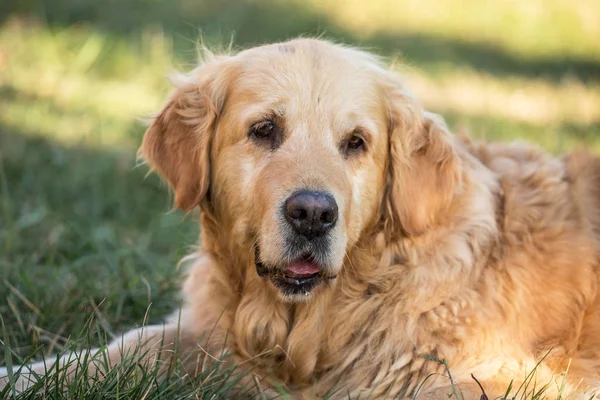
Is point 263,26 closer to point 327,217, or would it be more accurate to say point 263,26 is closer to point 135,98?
point 135,98

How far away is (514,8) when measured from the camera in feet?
48.3

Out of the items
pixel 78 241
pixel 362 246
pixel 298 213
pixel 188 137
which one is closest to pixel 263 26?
pixel 78 241

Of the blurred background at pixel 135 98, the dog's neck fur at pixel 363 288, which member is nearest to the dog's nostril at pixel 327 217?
the dog's neck fur at pixel 363 288

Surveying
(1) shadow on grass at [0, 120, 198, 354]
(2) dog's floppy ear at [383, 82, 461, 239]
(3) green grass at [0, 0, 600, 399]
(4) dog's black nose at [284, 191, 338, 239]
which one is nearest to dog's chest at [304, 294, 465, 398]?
(2) dog's floppy ear at [383, 82, 461, 239]

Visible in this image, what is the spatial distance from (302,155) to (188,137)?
69 centimetres

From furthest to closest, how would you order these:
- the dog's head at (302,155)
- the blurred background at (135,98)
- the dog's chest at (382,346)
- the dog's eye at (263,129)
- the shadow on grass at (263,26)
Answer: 1. the shadow on grass at (263,26)
2. the blurred background at (135,98)
3. the dog's eye at (263,129)
4. the dog's chest at (382,346)
5. the dog's head at (302,155)

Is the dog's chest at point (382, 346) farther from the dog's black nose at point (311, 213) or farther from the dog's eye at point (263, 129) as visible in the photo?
the dog's eye at point (263, 129)

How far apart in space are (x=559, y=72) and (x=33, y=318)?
9.55m

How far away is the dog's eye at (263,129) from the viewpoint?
3674 mm

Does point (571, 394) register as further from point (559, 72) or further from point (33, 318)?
point (559, 72)

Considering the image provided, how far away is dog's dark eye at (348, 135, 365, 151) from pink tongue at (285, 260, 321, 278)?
59 centimetres

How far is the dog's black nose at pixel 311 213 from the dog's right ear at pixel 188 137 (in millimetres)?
629

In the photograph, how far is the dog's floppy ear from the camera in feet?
12.3

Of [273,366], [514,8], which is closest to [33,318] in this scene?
[273,366]
